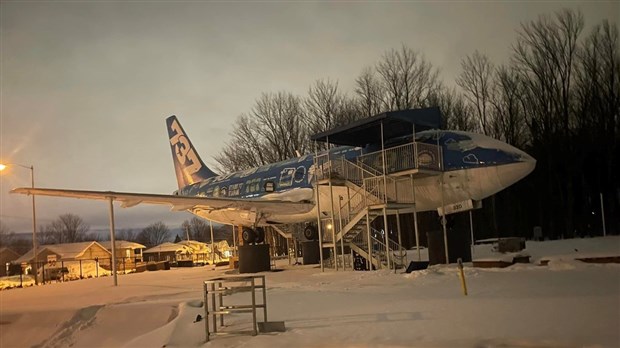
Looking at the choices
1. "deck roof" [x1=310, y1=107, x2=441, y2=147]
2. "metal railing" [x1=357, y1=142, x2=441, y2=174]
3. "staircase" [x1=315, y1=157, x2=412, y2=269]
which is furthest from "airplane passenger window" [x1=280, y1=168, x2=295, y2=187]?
"metal railing" [x1=357, y1=142, x2=441, y2=174]

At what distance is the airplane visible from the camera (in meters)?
18.7

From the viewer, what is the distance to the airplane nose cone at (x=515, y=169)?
18.3 metres

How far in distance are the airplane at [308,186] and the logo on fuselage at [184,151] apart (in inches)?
66.7

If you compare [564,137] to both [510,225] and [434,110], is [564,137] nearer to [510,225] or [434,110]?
[510,225]

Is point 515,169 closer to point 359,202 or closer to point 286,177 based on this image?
point 359,202

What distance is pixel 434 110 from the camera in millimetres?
20938

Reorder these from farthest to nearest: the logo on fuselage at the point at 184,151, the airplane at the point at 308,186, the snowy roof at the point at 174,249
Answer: the snowy roof at the point at 174,249 → the logo on fuselage at the point at 184,151 → the airplane at the point at 308,186

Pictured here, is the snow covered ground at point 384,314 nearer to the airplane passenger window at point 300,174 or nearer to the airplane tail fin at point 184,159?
the airplane passenger window at point 300,174

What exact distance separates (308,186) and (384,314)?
50.1 ft

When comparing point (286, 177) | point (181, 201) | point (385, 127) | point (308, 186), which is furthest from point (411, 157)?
point (181, 201)

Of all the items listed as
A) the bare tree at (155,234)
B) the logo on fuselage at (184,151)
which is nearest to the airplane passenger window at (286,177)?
the logo on fuselage at (184,151)

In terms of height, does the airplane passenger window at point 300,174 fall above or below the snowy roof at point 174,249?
above

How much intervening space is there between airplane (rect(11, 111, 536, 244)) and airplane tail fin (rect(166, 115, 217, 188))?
837 mm

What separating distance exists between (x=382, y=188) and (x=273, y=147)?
36143 mm
